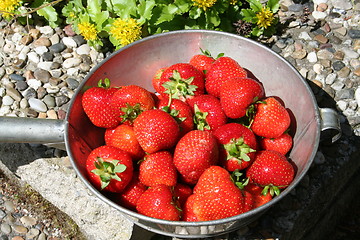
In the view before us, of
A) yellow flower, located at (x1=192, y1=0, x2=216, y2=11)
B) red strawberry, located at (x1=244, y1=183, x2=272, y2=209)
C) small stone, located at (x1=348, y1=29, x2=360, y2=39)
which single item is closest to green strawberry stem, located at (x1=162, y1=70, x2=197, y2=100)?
red strawberry, located at (x1=244, y1=183, x2=272, y2=209)

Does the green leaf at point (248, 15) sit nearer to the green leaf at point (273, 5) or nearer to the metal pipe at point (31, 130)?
the green leaf at point (273, 5)

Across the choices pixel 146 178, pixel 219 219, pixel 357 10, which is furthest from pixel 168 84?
pixel 357 10

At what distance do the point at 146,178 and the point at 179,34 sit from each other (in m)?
0.50

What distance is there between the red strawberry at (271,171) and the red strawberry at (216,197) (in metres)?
0.12

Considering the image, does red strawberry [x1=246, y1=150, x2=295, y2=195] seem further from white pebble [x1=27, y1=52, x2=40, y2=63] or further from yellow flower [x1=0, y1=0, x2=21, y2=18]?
yellow flower [x1=0, y1=0, x2=21, y2=18]

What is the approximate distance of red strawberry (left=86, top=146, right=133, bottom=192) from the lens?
119 centimetres

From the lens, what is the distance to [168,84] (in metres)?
1.34

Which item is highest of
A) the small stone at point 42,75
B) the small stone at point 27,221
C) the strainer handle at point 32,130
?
the strainer handle at point 32,130

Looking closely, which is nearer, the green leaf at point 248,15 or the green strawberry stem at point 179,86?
the green strawberry stem at point 179,86

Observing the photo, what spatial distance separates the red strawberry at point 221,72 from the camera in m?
1.35

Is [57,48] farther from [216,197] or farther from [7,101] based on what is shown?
[216,197]

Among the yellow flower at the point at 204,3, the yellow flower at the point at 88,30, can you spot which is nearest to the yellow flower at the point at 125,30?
the yellow flower at the point at 88,30

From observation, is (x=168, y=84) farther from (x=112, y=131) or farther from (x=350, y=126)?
(x=350, y=126)

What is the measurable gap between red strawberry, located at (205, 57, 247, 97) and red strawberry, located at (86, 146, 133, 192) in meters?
0.34
